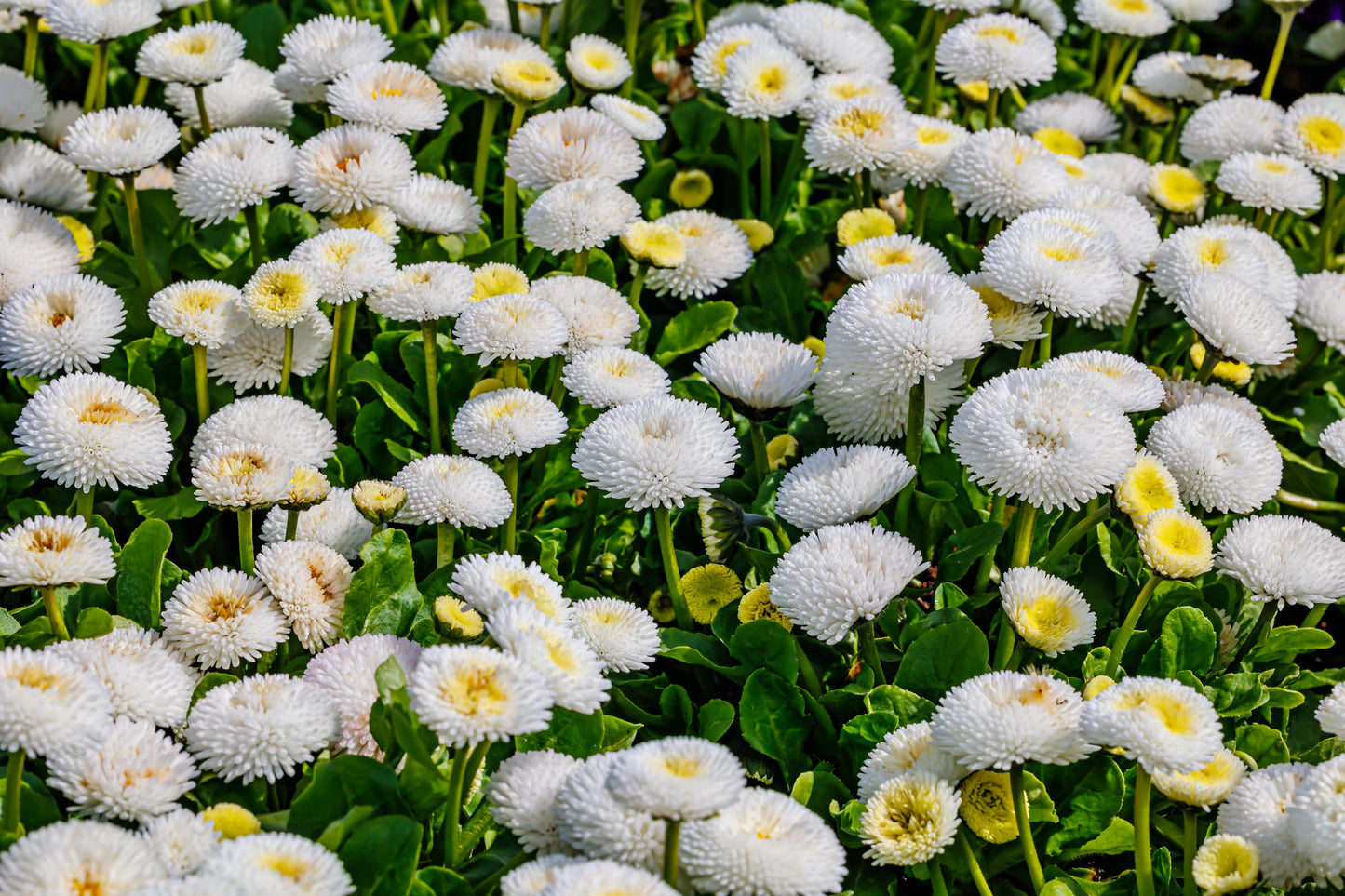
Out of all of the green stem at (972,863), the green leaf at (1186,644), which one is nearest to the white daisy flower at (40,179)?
the green stem at (972,863)

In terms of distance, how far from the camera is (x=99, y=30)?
2840 mm

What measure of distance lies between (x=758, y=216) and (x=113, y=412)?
1768 mm

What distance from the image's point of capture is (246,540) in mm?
2143

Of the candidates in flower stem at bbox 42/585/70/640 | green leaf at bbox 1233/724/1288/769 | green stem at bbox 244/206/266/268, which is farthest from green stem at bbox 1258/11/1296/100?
flower stem at bbox 42/585/70/640

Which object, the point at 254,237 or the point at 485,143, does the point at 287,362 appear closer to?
the point at 254,237

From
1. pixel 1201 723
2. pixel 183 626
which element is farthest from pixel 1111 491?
pixel 183 626

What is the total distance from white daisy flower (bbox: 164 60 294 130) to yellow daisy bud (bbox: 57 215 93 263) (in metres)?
0.37

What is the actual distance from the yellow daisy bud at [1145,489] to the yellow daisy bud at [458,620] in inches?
42.3

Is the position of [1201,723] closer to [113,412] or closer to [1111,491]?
[1111,491]

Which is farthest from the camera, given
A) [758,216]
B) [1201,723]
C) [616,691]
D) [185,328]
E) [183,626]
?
[758,216]

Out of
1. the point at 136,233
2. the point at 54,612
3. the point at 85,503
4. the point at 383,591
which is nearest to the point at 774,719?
the point at 383,591

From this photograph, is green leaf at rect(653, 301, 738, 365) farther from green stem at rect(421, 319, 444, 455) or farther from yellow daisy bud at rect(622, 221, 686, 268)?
green stem at rect(421, 319, 444, 455)

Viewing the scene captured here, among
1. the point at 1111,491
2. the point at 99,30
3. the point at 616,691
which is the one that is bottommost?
the point at 616,691

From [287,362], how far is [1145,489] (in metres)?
1.62
